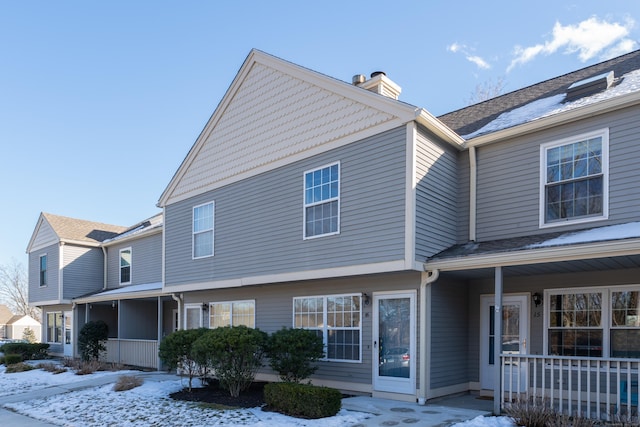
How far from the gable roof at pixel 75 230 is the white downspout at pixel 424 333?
1743 centimetres

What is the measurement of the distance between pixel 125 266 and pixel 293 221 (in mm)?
12423

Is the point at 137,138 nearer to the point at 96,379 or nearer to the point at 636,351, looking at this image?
the point at 96,379

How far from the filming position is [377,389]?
968cm

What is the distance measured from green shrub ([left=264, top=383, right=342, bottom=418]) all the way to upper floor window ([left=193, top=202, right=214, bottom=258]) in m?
5.63

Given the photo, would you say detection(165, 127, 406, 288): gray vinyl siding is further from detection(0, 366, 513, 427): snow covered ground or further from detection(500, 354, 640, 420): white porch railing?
detection(0, 366, 513, 427): snow covered ground

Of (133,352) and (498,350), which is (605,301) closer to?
(498,350)

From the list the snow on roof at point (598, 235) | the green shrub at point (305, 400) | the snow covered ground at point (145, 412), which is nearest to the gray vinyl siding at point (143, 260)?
the snow covered ground at point (145, 412)

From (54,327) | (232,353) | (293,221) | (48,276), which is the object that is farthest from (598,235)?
(54,327)

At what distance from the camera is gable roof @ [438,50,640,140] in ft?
34.8

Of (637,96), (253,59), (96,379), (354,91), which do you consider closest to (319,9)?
(253,59)

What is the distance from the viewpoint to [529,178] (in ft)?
30.5

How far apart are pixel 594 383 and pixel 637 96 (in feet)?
15.4

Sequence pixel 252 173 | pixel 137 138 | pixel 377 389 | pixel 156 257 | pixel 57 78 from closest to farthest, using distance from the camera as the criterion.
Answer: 1. pixel 377 389
2. pixel 252 173
3. pixel 156 257
4. pixel 57 78
5. pixel 137 138

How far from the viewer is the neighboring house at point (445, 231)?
26.9ft
